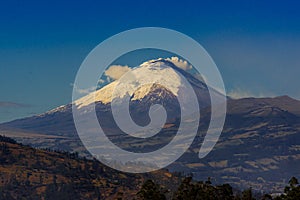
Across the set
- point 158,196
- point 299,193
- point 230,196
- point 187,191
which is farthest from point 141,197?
point 299,193

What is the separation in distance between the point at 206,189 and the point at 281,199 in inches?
632

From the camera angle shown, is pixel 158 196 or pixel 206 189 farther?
pixel 206 189

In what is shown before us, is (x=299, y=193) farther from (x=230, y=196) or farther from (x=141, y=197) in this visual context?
(x=141, y=197)

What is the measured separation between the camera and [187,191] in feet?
380

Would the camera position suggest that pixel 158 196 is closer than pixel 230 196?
Yes

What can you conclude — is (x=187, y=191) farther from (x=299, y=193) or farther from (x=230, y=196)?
(x=299, y=193)

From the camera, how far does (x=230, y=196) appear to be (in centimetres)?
11869

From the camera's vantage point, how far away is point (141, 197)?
109312 millimetres

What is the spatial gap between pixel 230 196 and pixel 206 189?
18.3 feet

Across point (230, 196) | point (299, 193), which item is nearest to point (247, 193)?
point (230, 196)

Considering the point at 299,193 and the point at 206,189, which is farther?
the point at 206,189

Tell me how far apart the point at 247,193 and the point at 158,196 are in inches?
771

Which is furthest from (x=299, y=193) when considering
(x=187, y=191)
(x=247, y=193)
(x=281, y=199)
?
(x=187, y=191)

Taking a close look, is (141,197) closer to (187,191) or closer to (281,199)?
(187,191)
